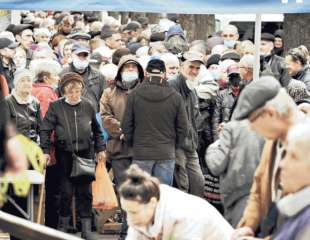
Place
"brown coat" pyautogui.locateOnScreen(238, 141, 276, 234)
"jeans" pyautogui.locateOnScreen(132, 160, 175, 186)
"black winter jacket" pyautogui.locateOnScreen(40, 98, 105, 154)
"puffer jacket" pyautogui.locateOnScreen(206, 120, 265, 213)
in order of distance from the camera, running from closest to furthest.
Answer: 1. "brown coat" pyautogui.locateOnScreen(238, 141, 276, 234)
2. "puffer jacket" pyautogui.locateOnScreen(206, 120, 265, 213)
3. "jeans" pyautogui.locateOnScreen(132, 160, 175, 186)
4. "black winter jacket" pyautogui.locateOnScreen(40, 98, 105, 154)

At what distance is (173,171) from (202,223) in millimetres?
4319

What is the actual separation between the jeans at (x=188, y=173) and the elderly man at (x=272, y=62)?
1462 millimetres

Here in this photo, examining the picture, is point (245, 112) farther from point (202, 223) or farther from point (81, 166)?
point (81, 166)

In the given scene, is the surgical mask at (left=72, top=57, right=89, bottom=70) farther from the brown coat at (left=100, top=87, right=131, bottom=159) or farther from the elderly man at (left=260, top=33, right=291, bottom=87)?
the elderly man at (left=260, top=33, right=291, bottom=87)

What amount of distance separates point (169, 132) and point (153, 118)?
0.70ft

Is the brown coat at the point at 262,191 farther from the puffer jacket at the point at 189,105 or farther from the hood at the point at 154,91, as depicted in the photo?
the puffer jacket at the point at 189,105

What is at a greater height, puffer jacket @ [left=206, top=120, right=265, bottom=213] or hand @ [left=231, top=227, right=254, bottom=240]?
puffer jacket @ [left=206, top=120, right=265, bottom=213]

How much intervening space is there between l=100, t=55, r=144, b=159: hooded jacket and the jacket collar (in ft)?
21.0

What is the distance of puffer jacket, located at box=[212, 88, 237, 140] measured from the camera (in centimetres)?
1246

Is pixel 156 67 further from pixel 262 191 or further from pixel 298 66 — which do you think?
pixel 262 191

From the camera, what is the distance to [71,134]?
11586mm

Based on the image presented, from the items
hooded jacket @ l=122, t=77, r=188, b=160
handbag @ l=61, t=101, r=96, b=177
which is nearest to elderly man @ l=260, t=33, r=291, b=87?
hooded jacket @ l=122, t=77, r=188, b=160

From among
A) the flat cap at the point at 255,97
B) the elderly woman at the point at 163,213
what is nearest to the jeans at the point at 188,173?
the elderly woman at the point at 163,213

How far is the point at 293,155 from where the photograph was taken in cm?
529
